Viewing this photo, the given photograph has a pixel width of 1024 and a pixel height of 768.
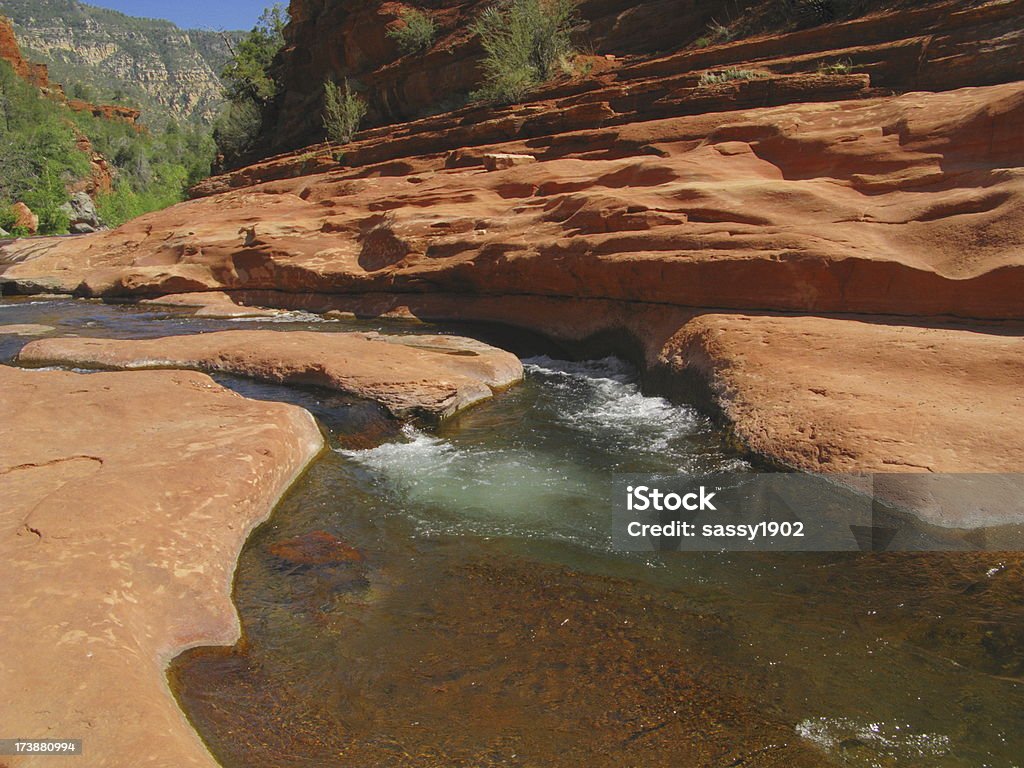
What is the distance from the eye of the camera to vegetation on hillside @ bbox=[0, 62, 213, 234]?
34.2 m

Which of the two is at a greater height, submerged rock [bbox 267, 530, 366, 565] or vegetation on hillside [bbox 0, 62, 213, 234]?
vegetation on hillside [bbox 0, 62, 213, 234]

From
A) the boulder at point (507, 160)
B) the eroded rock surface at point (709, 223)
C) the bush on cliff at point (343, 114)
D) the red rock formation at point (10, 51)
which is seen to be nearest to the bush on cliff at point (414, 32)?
the bush on cliff at point (343, 114)

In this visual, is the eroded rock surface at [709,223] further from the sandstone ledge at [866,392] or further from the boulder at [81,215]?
the boulder at [81,215]

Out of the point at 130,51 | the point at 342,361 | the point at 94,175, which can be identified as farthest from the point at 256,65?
the point at 130,51

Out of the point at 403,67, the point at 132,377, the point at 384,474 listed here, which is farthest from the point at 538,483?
the point at 403,67

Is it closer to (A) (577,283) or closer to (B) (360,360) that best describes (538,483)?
(B) (360,360)

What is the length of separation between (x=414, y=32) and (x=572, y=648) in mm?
19725

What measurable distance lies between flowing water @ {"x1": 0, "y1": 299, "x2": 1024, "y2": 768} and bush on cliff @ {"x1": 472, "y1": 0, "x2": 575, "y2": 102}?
12.1m

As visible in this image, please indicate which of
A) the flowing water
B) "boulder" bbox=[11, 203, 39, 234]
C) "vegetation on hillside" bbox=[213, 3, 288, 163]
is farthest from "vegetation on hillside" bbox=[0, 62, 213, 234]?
the flowing water

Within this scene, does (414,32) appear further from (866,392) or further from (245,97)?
(866,392)

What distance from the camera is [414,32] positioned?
63.5ft

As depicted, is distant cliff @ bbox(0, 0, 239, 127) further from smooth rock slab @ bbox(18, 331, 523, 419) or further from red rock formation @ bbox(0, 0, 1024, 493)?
smooth rock slab @ bbox(18, 331, 523, 419)

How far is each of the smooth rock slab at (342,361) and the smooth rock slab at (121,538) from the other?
0.97 metres

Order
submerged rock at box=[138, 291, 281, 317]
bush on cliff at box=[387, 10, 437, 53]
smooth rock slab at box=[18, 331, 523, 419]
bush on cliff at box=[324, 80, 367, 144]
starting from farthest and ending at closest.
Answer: bush on cliff at box=[387, 10, 437, 53]
bush on cliff at box=[324, 80, 367, 144]
submerged rock at box=[138, 291, 281, 317]
smooth rock slab at box=[18, 331, 523, 419]
